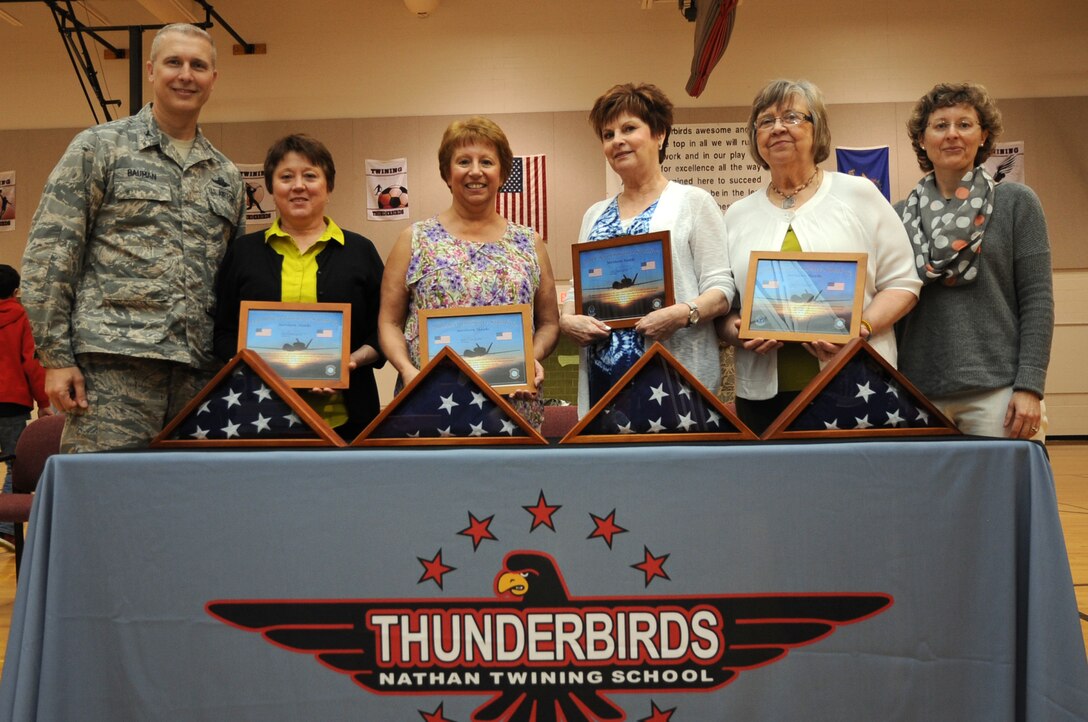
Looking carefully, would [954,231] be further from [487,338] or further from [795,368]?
[487,338]

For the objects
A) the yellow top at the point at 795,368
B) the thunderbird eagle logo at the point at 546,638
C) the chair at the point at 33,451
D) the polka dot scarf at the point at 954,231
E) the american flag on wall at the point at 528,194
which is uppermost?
the american flag on wall at the point at 528,194

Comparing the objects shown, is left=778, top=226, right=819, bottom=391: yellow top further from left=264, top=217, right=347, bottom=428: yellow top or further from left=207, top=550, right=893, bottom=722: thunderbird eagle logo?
left=264, top=217, right=347, bottom=428: yellow top

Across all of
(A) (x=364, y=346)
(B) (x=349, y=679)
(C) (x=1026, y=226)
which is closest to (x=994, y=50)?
(C) (x=1026, y=226)

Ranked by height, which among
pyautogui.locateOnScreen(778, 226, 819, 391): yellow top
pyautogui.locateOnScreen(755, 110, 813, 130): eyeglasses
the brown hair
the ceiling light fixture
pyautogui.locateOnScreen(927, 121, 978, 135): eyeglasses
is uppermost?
the ceiling light fixture

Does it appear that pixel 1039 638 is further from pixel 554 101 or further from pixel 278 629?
pixel 554 101

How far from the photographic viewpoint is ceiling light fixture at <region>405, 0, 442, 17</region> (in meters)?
8.93

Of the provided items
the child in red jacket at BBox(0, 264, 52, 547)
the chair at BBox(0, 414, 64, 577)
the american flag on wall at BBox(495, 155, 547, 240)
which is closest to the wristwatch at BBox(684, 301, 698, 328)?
the chair at BBox(0, 414, 64, 577)

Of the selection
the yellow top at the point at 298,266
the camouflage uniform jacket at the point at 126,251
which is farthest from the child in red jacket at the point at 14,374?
the yellow top at the point at 298,266

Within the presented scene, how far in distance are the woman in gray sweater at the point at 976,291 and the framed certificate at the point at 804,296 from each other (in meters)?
0.51

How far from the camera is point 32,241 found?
2.15 meters

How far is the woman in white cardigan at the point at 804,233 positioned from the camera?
210 centimetres

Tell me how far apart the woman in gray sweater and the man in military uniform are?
2.03 metres

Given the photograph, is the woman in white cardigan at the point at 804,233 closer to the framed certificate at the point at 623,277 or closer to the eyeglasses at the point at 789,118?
the eyeglasses at the point at 789,118

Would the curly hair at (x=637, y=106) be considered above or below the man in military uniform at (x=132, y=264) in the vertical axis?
above
